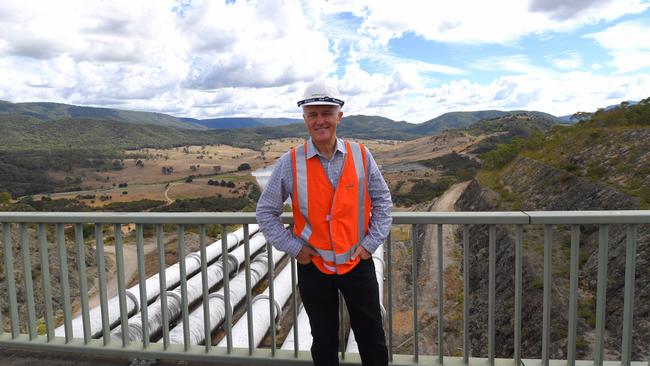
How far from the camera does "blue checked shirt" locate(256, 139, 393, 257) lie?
3.14 m

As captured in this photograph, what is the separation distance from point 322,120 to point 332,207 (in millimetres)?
562

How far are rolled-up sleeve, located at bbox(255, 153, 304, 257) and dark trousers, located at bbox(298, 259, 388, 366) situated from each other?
29 centimetres

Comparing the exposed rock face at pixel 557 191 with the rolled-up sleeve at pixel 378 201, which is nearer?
the rolled-up sleeve at pixel 378 201

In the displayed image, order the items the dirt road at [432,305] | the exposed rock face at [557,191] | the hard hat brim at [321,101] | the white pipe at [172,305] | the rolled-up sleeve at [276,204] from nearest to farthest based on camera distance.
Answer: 1. the hard hat brim at [321,101]
2. the rolled-up sleeve at [276,204]
3. the white pipe at [172,305]
4. the dirt road at [432,305]
5. the exposed rock face at [557,191]

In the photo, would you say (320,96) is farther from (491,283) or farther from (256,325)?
(256,325)

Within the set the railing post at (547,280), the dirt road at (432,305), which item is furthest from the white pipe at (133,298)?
the dirt road at (432,305)

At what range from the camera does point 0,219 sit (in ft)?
14.5

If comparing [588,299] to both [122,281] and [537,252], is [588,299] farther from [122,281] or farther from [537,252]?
[122,281]

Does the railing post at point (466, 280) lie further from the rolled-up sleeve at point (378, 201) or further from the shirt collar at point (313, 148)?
the shirt collar at point (313, 148)

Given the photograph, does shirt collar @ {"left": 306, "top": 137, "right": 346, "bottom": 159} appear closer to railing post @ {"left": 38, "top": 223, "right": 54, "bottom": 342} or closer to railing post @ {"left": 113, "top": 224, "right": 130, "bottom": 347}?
railing post @ {"left": 113, "top": 224, "right": 130, "bottom": 347}

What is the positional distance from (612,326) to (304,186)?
15.6 meters

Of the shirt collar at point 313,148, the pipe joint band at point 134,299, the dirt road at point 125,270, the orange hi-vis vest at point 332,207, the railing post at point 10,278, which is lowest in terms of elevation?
the dirt road at point 125,270

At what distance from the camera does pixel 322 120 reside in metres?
3.06

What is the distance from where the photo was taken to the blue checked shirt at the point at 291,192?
10.3 feet
